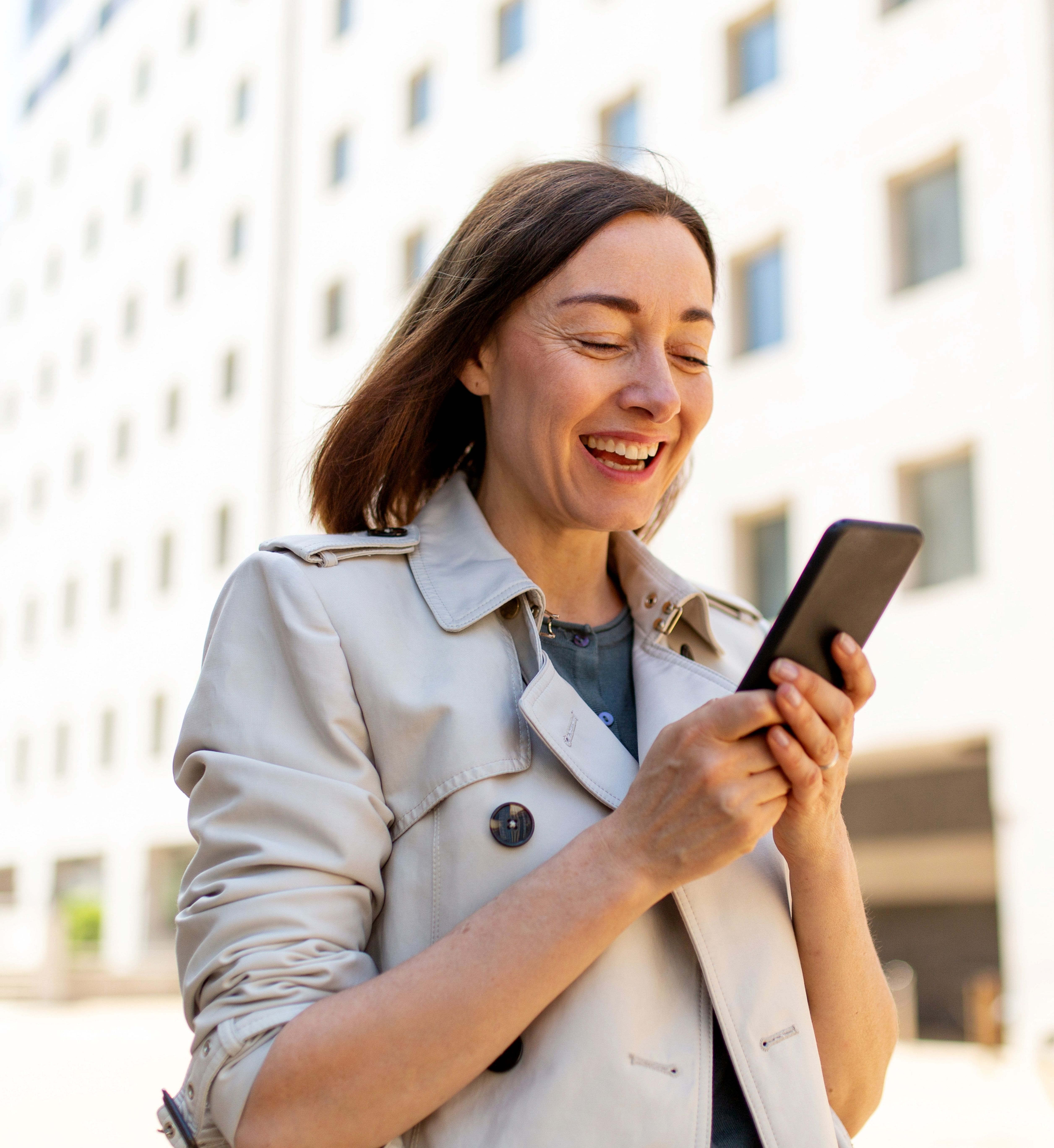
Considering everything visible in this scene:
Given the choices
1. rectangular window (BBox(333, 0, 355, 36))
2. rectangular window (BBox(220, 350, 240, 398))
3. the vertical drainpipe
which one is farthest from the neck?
rectangular window (BBox(220, 350, 240, 398))

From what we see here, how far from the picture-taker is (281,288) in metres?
25.7

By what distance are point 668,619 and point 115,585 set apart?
30.4m

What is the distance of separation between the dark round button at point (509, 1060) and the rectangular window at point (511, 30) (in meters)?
20.4

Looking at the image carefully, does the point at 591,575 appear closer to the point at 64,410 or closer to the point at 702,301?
the point at 702,301

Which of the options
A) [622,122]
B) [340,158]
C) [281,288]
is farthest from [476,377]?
[281,288]

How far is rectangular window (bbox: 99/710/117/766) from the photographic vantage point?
3006 centimetres

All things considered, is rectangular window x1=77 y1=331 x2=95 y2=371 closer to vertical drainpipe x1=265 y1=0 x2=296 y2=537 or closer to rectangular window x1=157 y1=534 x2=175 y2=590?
rectangular window x1=157 y1=534 x2=175 y2=590

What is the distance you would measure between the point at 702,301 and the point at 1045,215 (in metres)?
12.0

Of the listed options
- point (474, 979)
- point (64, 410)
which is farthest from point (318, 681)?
point (64, 410)

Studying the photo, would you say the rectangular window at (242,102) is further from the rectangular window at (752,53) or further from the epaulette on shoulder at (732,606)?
the epaulette on shoulder at (732,606)

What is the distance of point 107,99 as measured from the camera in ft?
118

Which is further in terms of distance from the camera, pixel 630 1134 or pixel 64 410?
pixel 64 410

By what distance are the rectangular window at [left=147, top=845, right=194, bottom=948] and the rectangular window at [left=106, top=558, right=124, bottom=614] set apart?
578 cm

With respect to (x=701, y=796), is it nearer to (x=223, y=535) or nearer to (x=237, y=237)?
(x=223, y=535)
